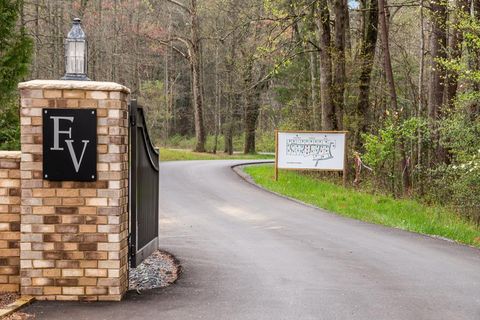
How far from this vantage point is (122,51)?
145ft

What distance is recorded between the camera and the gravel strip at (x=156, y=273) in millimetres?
7426

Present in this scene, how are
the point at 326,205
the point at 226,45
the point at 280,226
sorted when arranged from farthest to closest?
the point at 226,45 < the point at 326,205 < the point at 280,226

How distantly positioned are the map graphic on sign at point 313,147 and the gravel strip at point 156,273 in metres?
11.8

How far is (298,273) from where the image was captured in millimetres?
8094

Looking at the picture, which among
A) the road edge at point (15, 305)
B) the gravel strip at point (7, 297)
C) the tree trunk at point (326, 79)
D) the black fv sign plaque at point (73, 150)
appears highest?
the tree trunk at point (326, 79)

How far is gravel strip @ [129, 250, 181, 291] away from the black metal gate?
353 mm

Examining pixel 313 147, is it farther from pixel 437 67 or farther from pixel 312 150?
pixel 437 67

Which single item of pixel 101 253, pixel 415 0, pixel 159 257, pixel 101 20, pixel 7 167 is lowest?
pixel 159 257

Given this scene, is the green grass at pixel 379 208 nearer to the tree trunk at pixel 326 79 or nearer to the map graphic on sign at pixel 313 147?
the map graphic on sign at pixel 313 147

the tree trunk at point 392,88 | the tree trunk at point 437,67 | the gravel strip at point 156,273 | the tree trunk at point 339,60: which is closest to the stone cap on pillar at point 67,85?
the gravel strip at point 156,273

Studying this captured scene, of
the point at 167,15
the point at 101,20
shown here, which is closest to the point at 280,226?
the point at 101,20

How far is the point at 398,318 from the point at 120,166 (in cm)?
306

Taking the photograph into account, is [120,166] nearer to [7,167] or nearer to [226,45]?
[7,167]

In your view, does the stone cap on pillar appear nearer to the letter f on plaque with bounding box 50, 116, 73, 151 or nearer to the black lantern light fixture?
the letter f on plaque with bounding box 50, 116, 73, 151
